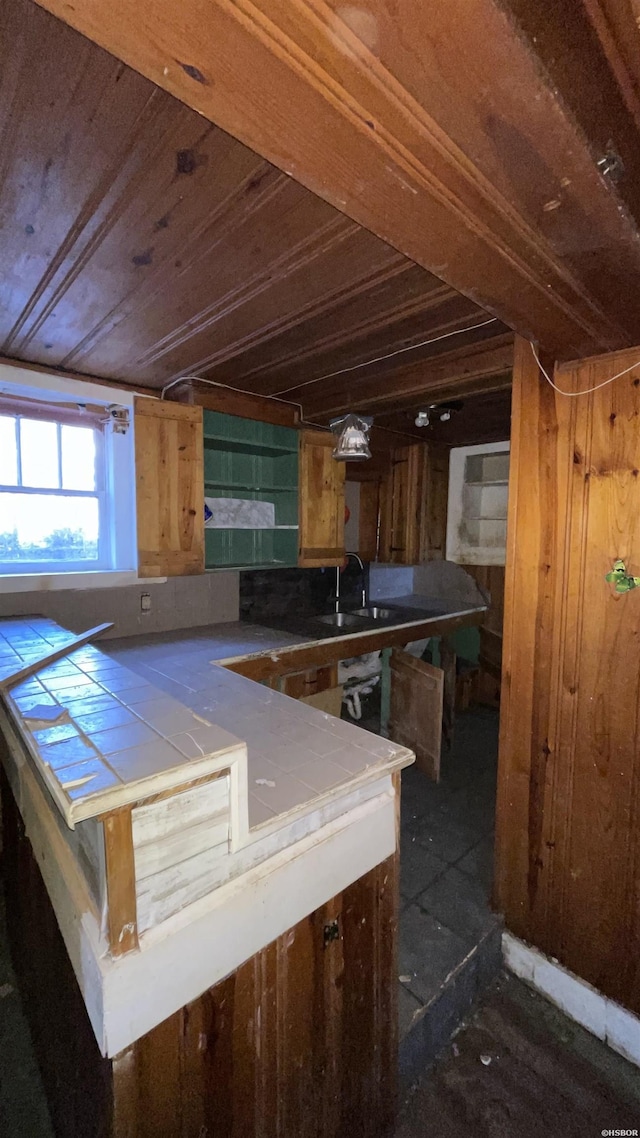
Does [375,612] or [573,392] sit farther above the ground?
[573,392]

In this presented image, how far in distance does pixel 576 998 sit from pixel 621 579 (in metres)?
1.33

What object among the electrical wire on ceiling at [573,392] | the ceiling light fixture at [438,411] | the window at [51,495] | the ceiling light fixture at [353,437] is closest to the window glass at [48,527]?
the window at [51,495]

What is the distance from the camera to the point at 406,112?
60cm

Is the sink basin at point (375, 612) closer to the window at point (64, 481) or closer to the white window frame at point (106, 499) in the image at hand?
the white window frame at point (106, 499)

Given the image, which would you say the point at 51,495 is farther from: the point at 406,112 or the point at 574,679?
the point at 574,679

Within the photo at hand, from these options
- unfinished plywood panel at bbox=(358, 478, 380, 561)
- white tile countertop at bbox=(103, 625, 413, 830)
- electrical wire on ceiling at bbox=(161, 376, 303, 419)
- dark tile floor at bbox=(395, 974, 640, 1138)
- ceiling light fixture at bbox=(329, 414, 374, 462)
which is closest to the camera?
white tile countertop at bbox=(103, 625, 413, 830)

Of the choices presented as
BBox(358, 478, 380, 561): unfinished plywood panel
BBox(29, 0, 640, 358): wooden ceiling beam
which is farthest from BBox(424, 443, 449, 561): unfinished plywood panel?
BBox(29, 0, 640, 358): wooden ceiling beam

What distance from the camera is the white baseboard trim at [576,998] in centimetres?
138

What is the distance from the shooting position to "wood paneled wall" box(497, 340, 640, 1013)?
1.34 m

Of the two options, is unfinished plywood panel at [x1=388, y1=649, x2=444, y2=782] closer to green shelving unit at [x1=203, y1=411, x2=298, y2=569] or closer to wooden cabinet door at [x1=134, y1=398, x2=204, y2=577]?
green shelving unit at [x1=203, y1=411, x2=298, y2=569]

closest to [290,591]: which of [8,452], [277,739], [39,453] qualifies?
[39,453]

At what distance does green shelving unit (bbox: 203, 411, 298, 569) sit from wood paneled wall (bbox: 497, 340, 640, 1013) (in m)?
1.48

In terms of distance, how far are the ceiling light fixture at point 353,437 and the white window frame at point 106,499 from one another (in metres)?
1.03

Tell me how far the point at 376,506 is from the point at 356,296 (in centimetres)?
250
